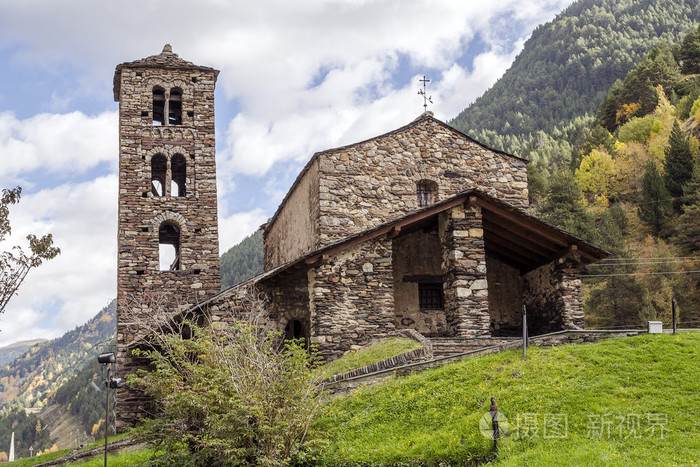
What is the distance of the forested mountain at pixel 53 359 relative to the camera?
148m

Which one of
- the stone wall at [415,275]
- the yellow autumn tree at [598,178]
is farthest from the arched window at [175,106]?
the yellow autumn tree at [598,178]

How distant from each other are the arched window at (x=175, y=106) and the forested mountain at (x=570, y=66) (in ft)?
247

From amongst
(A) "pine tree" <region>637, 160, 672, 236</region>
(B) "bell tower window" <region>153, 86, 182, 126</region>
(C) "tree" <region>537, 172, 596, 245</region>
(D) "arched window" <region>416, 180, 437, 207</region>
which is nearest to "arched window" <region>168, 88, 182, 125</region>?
(B) "bell tower window" <region>153, 86, 182, 126</region>

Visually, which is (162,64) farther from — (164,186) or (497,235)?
(497,235)

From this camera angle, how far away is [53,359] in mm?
159375

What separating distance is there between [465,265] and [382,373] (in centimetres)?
497

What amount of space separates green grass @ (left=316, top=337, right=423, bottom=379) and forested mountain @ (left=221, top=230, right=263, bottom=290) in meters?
56.4

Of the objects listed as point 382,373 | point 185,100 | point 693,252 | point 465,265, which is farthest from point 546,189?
point 382,373

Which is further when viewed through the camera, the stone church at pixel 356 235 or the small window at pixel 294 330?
the small window at pixel 294 330

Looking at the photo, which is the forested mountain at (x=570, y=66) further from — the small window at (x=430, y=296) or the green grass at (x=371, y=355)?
the green grass at (x=371, y=355)

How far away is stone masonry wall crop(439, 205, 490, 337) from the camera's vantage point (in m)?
16.8

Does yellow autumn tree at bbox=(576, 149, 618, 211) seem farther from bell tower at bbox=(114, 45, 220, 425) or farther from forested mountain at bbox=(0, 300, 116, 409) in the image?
forested mountain at bbox=(0, 300, 116, 409)

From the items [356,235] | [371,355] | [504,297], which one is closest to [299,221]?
[356,235]

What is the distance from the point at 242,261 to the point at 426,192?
59.5m
